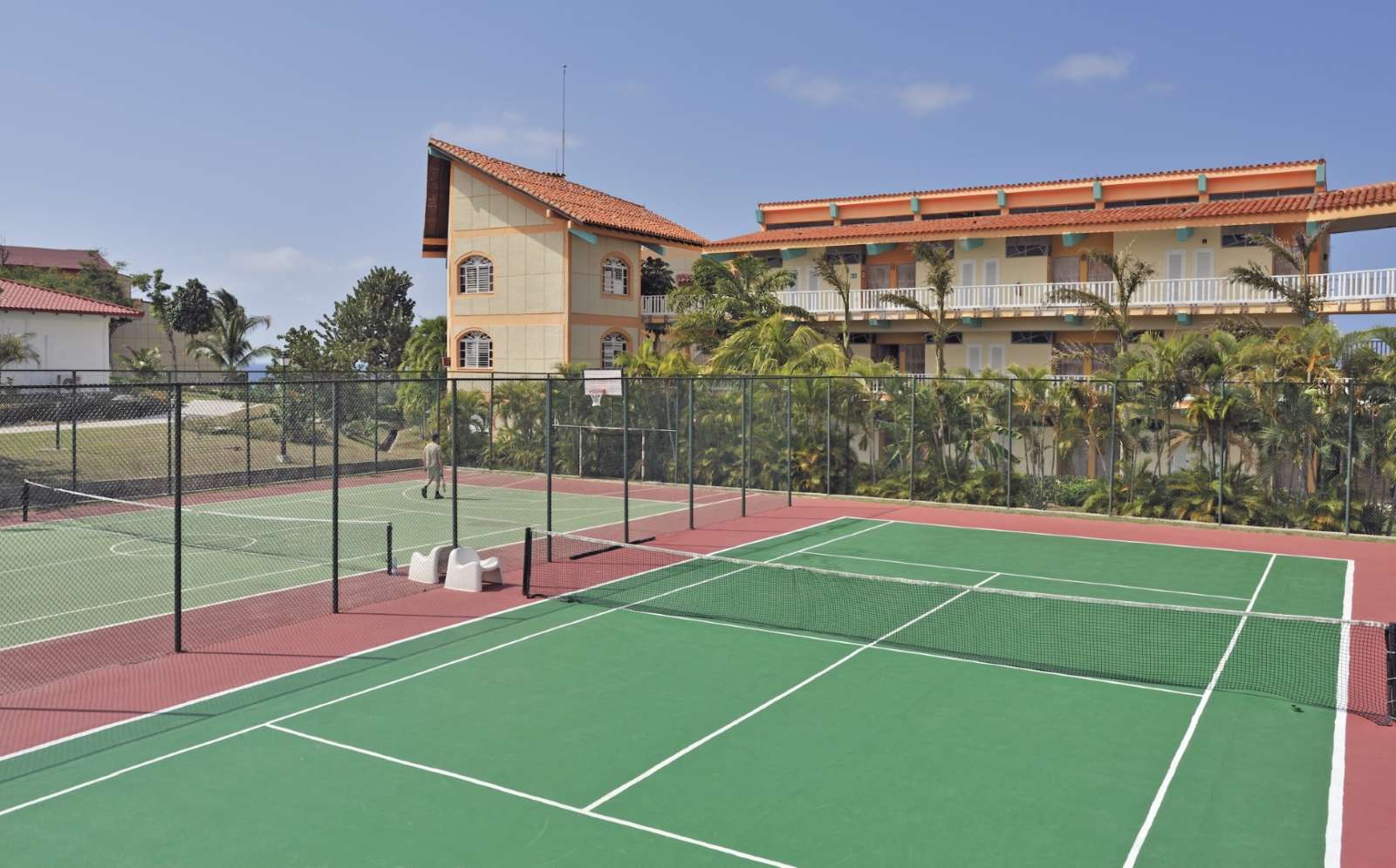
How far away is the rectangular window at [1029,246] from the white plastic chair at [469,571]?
28.8 m

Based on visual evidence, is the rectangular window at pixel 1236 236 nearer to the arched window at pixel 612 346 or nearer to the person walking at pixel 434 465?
the arched window at pixel 612 346

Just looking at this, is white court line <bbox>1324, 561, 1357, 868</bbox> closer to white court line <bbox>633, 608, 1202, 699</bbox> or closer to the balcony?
white court line <bbox>633, 608, 1202, 699</bbox>

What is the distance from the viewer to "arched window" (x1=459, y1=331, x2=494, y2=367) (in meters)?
41.2

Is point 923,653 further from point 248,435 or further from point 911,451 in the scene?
point 248,435

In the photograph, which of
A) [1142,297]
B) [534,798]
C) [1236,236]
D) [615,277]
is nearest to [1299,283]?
[1236,236]

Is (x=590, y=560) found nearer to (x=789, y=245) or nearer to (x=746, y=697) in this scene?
(x=746, y=697)

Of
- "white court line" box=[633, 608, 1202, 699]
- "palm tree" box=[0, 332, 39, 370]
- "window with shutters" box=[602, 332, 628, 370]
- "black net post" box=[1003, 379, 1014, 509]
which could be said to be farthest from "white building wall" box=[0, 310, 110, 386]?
"white court line" box=[633, 608, 1202, 699]

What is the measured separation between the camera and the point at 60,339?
147 ft

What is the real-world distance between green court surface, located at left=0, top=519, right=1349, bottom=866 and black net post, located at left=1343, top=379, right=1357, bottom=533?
30.8ft

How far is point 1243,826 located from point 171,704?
9.38 m

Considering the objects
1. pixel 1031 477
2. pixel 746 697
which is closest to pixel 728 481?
pixel 1031 477

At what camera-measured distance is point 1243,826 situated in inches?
303

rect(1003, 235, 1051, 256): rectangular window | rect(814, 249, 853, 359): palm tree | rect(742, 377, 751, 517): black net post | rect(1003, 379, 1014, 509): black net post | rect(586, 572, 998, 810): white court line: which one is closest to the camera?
rect(586, 572, 998, 810): white court line

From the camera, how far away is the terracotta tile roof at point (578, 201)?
127ft
